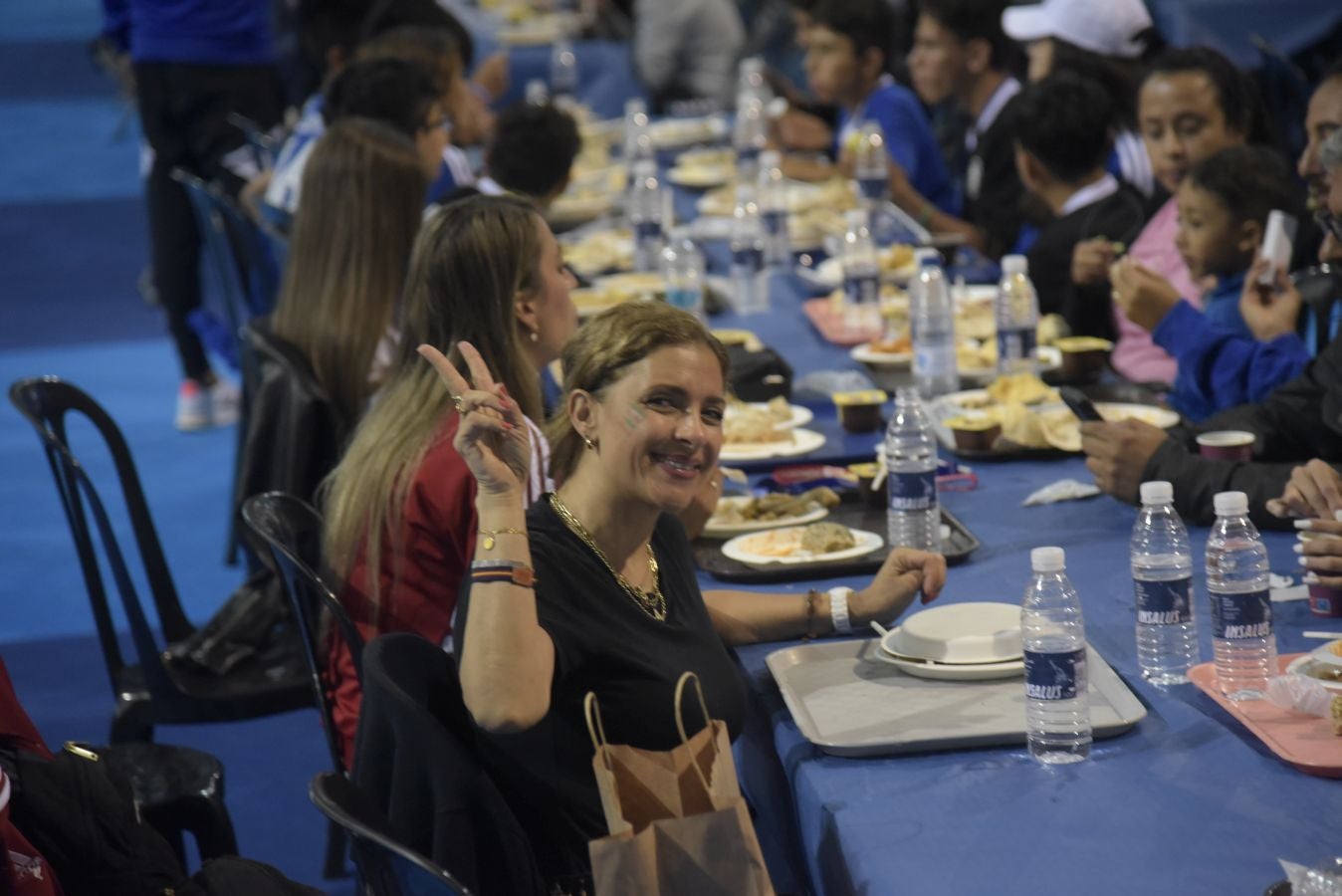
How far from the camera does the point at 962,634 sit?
222cm

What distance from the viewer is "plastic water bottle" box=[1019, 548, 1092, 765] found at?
1.92 m

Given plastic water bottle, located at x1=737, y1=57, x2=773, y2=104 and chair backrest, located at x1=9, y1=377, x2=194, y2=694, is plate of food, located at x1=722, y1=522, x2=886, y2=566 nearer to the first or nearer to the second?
chair backrest, located at x1=9, y1=377, x2=194, y2=694

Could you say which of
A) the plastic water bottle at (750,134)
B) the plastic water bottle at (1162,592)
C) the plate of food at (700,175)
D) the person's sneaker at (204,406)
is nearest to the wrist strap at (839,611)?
the plastic water bottle at (1162,592)

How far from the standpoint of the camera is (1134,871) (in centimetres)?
167

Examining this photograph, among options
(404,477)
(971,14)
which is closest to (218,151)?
(971,14)

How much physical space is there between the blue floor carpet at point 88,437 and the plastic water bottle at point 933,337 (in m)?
1.47

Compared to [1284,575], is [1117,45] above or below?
above

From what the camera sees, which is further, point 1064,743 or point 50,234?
point 50,234

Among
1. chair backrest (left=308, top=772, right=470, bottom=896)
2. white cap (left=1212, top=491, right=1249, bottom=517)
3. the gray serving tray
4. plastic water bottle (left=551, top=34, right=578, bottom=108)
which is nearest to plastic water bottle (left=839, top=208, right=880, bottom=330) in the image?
the gray serving tray

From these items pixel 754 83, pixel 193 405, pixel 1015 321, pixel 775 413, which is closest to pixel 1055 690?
pixel 775 413

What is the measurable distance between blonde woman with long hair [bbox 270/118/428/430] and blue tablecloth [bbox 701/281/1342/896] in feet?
4.16

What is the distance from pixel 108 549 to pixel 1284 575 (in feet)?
5.84

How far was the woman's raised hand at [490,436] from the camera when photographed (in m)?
1.90

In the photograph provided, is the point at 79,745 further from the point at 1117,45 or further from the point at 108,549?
the point at 1117,45
